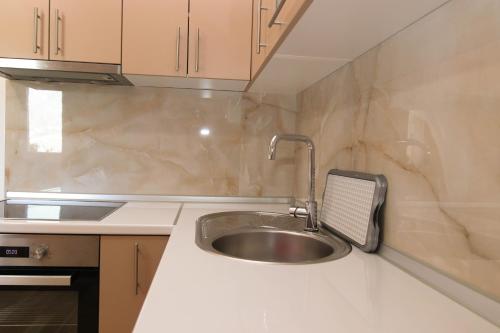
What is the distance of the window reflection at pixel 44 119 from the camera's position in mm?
1807

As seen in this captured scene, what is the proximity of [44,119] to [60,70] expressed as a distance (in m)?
0.45

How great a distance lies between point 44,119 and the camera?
71.4 inches

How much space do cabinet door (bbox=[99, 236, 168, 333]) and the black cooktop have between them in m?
0.17

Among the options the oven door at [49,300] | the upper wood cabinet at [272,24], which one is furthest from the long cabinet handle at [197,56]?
the oven door at [49,300]

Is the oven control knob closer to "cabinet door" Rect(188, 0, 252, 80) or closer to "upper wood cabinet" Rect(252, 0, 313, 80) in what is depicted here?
"cabinet door" Rect(188, 0, 252, 80)

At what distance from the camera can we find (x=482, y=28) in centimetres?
67

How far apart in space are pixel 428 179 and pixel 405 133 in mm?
156

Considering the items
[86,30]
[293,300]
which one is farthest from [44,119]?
[293,300]

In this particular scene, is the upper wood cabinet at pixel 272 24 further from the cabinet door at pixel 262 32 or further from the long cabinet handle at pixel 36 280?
the long cabinet handle at pixel 36 280

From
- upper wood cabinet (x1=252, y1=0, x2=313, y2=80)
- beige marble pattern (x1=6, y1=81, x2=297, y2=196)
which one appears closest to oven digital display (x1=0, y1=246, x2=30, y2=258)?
beige marble pattern (x1=6, y1=81, x2=297, y2=196)

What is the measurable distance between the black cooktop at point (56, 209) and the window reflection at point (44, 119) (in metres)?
0.29

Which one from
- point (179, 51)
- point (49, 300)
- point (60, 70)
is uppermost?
point (179, 51)

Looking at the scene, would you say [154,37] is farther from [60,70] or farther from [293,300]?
[293,300]

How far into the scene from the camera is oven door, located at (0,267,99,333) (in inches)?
49.8
